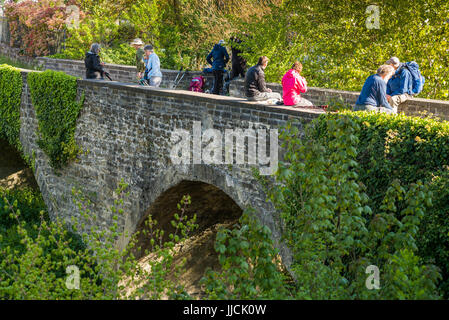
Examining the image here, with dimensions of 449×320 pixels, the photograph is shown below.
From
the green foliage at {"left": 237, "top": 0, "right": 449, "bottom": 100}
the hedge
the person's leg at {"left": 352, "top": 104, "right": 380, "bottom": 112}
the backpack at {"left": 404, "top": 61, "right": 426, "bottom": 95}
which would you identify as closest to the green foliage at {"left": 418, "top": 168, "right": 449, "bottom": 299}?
the hedge

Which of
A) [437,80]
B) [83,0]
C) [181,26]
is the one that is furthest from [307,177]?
[83,0]

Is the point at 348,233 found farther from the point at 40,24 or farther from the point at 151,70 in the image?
the point at 40,24

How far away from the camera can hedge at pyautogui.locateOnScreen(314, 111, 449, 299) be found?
654 centimetres

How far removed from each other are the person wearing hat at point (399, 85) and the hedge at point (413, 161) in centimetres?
187

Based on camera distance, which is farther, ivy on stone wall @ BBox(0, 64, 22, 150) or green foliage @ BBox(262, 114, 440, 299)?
ivy on stone wall @ BBox(0, 64, 22, 150)

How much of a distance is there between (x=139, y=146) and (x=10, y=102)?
535cm

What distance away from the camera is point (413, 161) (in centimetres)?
713

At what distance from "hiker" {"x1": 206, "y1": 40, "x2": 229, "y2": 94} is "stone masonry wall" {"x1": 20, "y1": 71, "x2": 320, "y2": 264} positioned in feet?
8.13

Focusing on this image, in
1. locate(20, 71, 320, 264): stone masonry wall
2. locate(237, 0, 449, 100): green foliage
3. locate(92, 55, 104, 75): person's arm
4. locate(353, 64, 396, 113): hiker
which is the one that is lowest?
locate(20, 71, 320, 264): stone masonry wall

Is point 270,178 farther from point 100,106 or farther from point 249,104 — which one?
point 100,106

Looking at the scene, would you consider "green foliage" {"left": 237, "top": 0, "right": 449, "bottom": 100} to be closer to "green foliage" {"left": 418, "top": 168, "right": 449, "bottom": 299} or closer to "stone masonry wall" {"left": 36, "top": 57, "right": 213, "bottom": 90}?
"stone masonry wall" {"left": 36, "top": 57, "right": 213, "bottom": 90}

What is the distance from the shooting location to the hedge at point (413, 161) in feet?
21.4

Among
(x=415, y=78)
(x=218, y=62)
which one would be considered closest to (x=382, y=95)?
(x=415, y=78)

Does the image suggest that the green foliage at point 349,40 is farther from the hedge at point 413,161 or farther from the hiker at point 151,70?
the hedge at point 413,161
